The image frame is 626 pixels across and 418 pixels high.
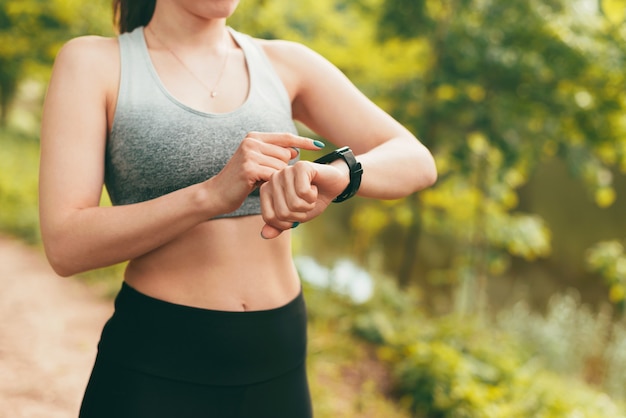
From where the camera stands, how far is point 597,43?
4.77 m

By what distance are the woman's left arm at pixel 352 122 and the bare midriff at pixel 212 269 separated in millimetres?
290

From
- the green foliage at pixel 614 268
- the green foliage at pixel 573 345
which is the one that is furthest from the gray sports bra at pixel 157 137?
the green foliage at pixel 573 345

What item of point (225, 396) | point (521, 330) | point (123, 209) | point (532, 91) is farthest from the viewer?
point (521, 330)

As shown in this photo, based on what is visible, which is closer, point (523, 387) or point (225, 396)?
point (225, 396)

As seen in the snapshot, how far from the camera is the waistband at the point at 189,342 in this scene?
122 centimetres

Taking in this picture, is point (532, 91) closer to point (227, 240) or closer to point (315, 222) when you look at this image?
point (227, 240)

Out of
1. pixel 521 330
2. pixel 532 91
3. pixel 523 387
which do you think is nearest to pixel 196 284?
pixel 523 387

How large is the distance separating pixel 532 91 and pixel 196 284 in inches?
181

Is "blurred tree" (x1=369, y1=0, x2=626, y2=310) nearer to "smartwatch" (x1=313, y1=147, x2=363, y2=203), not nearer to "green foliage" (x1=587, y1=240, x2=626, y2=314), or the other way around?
"green foliage" (x1=587, y1=240, x2=626, y2=314)

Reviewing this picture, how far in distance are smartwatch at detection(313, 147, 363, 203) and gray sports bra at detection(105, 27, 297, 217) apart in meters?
0.20

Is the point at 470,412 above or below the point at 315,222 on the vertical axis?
above

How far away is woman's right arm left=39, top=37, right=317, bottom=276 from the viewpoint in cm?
107

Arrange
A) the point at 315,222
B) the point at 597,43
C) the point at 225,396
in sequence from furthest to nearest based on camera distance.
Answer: the point at 315,222, the point at 597,43, the point at 225,396

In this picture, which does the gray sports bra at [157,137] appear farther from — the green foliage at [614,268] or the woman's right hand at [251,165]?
the green foliage at [614,268]
